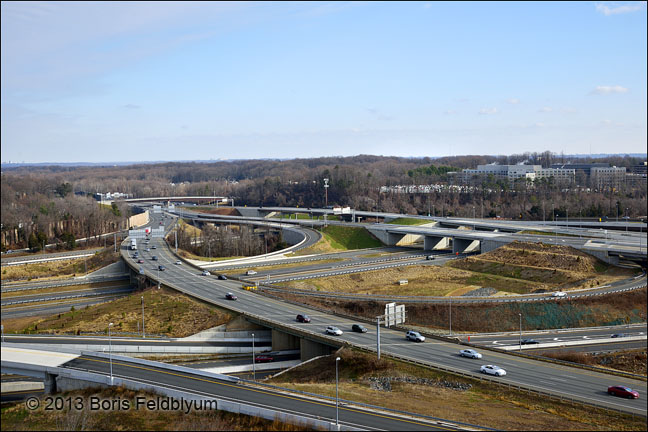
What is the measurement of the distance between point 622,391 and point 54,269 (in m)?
28.4

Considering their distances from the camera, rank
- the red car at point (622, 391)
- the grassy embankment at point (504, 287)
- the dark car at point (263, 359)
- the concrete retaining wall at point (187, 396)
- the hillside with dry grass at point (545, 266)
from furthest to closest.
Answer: the hillside with dry grass at point (545, 266) < the grassy embankment at point (504, 287) < the dark car at point (263, 359) < the red car at point (622, 391) < the concrete retaining wall at point (187, 396)

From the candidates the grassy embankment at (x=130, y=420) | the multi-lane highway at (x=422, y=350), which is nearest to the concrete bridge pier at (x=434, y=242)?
the multi-lane highway at (x=422, y=350)

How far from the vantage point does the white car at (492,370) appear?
94.0 ft

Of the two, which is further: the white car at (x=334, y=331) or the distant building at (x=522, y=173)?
the distant building at (x=522, y=173)

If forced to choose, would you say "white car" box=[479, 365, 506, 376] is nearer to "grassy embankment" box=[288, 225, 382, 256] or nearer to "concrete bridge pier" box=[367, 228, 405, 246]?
"grassy embankment" box=[288, 225, 382, 256]

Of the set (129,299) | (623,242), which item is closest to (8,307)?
(129,299)

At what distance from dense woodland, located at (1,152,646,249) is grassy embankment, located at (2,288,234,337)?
21.9ft

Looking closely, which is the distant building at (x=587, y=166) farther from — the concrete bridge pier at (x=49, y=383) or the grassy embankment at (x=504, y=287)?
the concrete bridge pier at (x=49, y=383)

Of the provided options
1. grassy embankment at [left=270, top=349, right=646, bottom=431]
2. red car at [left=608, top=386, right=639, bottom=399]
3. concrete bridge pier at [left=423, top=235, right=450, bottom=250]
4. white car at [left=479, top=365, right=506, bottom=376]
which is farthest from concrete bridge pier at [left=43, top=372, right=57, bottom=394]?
concrete bridge pier at [left=423, top=235, right=450, bottom=250]

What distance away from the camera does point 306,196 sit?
144750 millimetres

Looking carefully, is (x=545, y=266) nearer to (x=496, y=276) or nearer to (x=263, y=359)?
(x=496, y=276)

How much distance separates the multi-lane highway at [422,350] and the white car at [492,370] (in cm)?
36

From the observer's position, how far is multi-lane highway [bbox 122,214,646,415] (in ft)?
82.5

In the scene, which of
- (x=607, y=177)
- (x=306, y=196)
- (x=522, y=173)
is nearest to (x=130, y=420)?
(x=607, y=177)
